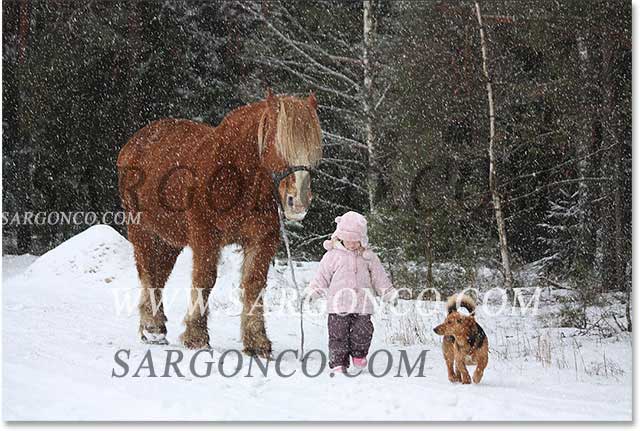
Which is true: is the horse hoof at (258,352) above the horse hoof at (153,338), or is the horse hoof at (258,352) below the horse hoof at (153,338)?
below

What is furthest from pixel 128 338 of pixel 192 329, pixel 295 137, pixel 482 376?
pixel 482 376

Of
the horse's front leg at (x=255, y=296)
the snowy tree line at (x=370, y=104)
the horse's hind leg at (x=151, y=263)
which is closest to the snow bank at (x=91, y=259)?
the snowy tree line at (x=370, y=104)

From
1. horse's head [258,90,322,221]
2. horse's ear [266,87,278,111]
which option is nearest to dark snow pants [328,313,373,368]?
horse's head [258,90,322,221]

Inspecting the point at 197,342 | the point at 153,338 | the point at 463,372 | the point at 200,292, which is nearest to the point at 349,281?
the point at 463,372

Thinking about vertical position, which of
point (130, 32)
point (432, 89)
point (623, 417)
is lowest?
point (623, 417)

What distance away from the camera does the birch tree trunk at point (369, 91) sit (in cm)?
856

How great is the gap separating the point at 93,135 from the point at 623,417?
6908 millimetres

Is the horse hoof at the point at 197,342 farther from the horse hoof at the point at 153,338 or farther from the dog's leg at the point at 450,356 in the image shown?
the dog's leg at the point at 450,356

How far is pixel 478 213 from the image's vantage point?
884cm

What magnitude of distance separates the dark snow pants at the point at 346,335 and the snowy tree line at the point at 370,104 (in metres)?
3.30

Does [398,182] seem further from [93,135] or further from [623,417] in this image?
[623,417]

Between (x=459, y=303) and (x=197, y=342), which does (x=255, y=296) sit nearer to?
(x=197, y=342)

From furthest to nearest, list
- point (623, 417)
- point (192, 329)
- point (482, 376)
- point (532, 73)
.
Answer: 1. point (532, 73)
2. point (192, 329)
3. point (482, 376)
4. point (623, 417)

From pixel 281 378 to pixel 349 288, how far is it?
71cm
